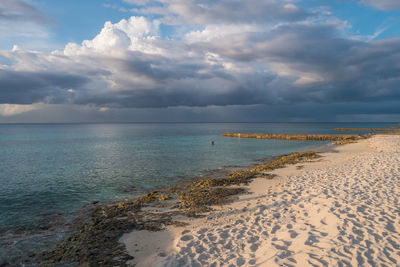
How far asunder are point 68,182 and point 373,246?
23.5 m

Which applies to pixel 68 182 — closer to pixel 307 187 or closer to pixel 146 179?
pixel 146 179

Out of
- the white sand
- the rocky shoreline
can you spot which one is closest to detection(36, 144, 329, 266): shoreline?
the rocky shoreline

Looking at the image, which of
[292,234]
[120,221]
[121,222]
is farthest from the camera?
[120,221]

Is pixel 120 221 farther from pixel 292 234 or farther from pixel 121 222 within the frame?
pixel 292 234

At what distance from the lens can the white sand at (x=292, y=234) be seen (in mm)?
6672

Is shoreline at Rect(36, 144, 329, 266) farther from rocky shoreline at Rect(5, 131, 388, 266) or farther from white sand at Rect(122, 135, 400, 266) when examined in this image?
white sand at Rect(122, 135, 400, 266)

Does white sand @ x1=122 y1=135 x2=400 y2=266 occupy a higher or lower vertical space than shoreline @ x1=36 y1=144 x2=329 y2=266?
higher

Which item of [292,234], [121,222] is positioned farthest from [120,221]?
[292,234]

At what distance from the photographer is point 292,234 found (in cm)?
812

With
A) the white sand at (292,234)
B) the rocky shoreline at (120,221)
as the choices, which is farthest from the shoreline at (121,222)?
the white sand at (292,234)

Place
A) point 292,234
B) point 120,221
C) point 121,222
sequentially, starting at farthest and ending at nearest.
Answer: point 120,221 → point 121,222 → point 292,234

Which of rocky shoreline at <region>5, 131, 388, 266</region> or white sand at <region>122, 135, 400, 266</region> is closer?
white sand at <region>122, 135, 400, 266</region>

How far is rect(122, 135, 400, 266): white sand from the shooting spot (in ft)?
21.9

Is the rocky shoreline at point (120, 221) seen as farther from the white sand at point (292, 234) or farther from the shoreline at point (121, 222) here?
the white sand at point (292, 234)
